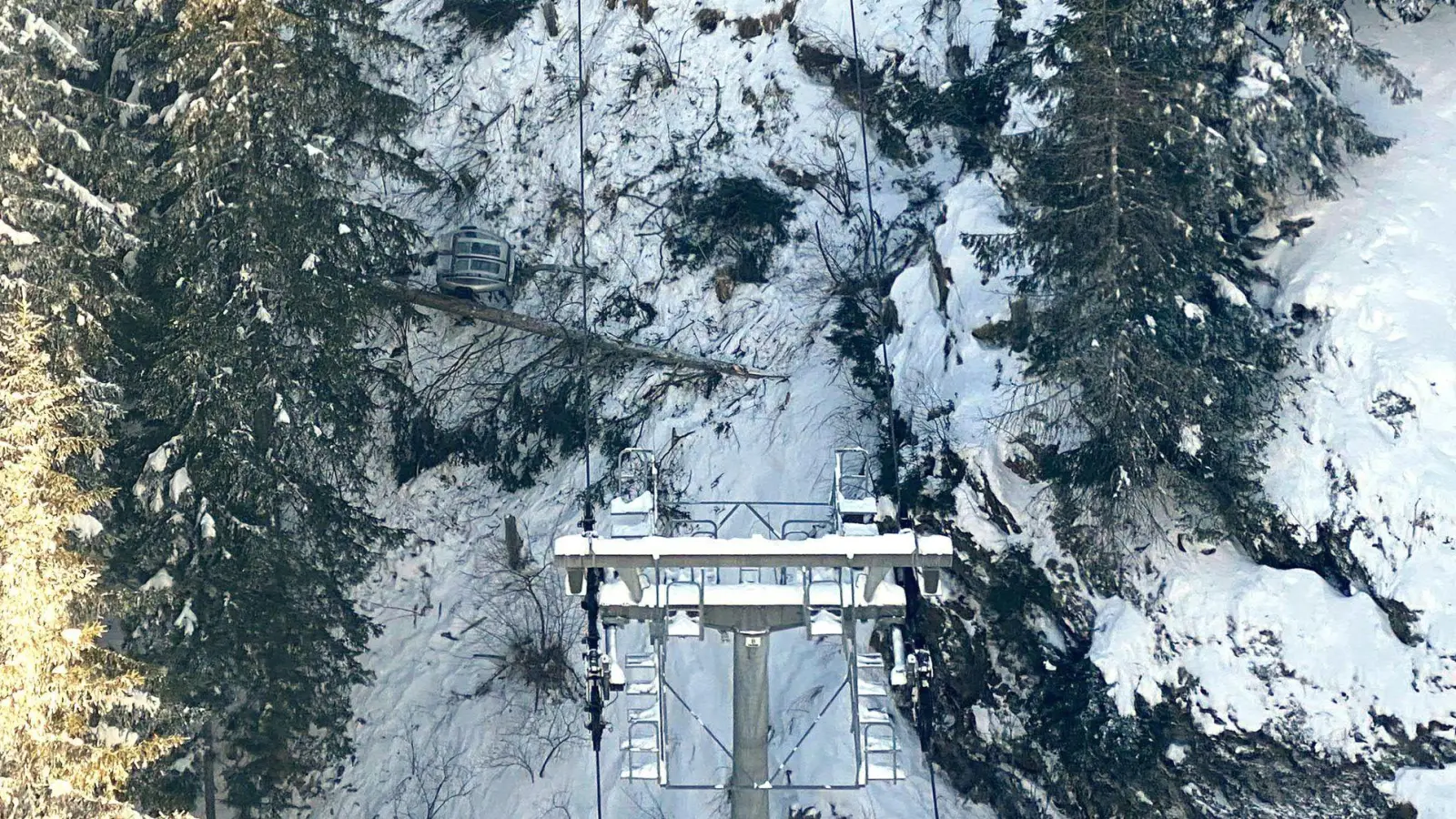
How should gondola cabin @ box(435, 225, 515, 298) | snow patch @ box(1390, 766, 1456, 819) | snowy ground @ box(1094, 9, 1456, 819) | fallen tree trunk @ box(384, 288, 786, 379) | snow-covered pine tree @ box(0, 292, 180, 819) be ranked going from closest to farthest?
snow-covered pine tree @ box(0, 292, 180, 819), snow patch @ box(1390, 766, 1456, 819), snowy ground @ box(1094, 9, 1456, 819), fallen tree trunk @ box(384, 288, 786, 379), gondola cabin @ box(435, 225, 515, 298)

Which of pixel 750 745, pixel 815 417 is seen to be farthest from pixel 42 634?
pixel 815 417

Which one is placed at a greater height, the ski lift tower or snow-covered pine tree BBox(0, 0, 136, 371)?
snow-covered pine tree BBox(0, 0, 136, 371)

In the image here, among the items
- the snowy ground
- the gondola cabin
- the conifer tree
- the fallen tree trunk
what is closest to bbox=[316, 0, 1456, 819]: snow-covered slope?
the snowy ground

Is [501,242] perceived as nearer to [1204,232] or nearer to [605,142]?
[605,142]

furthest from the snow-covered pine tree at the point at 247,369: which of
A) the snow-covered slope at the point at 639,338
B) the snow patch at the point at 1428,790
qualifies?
the snow patch at the point at 1428,790

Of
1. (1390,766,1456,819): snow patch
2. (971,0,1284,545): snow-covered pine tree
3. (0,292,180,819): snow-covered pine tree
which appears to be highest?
(971,0,1284,545): snow-covered pine tree

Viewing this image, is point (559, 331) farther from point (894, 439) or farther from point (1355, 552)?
point (1355, 552)

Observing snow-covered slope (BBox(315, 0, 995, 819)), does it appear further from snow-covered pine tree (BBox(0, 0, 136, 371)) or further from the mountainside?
snow-covered pine tree (BBox(0, 0, 136, 371))

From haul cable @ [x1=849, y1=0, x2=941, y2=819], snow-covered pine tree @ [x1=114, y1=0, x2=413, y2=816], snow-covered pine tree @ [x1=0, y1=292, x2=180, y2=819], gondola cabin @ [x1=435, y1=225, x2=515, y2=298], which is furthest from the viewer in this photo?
gondola cabin @ [x1=435, y1=225, x2=515, y2=298]

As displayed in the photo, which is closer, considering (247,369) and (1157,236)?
(1157,236)
